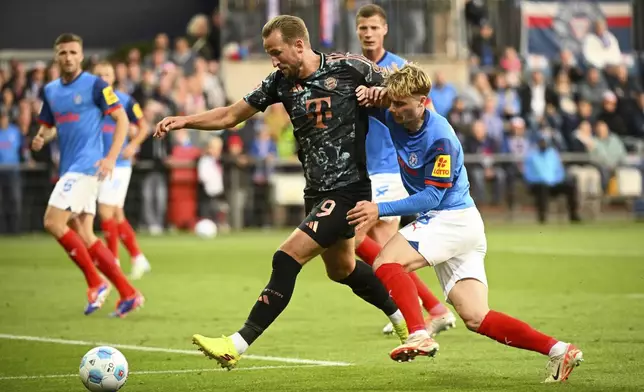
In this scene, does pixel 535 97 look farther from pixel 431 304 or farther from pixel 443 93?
pixel 431 304

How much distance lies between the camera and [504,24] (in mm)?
27734

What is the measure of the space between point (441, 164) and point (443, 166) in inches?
0.7

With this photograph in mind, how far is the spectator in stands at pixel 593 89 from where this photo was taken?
2719cm

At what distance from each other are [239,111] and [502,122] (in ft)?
56.5

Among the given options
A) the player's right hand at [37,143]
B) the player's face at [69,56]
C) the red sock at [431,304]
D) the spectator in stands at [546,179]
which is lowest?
the spectator in stands at [546,179]

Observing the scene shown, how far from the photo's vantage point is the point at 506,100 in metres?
25.8

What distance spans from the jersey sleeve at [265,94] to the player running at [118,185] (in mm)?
5152

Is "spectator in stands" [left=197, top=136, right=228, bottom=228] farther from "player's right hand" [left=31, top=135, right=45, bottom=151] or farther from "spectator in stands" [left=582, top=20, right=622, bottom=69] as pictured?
"player's right hand" [left=31, top=135, right=45, bottom=151]

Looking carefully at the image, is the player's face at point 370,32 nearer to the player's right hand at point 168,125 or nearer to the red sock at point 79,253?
the player's right hand at point 168,125

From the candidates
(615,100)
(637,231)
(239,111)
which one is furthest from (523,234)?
(239,111)

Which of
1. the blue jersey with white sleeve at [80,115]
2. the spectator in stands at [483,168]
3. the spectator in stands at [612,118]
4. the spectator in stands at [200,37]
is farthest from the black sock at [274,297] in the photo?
the spectator in stands at [612,118]

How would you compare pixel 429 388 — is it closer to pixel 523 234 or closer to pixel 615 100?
pixel 523 234

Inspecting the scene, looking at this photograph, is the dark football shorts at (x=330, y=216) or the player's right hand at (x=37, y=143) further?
the player's right hand at (x=37, y=143)

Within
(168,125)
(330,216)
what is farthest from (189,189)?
(330,216)
